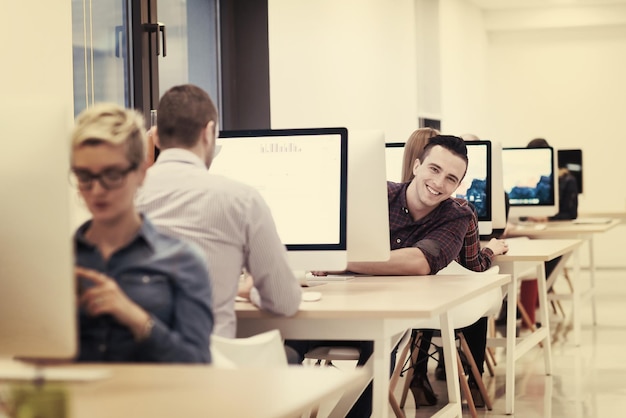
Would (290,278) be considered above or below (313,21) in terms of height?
below

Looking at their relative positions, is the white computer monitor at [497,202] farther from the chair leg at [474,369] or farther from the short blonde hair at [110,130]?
the short blonde hair at [110,130]

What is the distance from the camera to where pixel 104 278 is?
1458mm

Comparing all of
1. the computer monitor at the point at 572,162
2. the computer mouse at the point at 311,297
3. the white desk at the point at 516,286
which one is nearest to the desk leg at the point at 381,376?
the computer mouse at the point at 311,297

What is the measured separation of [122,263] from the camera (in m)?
1.52

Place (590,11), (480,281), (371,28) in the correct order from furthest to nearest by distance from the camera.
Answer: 1. (590,11)
2. (371,28)
3. (480,281)

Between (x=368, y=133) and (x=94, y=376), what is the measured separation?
2.01 meters

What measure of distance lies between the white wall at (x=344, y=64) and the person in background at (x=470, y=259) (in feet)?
9.65

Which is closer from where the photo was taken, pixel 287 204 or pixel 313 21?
pixel 287 204

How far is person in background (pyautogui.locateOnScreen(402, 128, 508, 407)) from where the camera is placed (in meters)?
4.08

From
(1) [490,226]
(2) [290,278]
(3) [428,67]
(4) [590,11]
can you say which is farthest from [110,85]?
(4) [590,11]

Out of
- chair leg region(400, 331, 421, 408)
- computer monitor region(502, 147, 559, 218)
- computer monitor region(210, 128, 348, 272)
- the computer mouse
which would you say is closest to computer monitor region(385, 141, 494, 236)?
chair leg region(400, 331, 421, 408)

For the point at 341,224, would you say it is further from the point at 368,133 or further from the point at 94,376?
the point at 94,376

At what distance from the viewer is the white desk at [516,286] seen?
4.39 m

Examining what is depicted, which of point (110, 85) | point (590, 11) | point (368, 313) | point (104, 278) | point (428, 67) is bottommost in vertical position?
point (368, 313)
